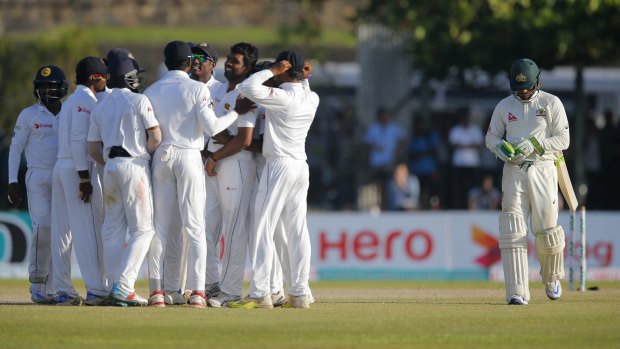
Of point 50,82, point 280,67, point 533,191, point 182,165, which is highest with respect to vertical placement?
point 280,67

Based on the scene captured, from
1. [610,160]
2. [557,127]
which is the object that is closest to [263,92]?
[557,127]

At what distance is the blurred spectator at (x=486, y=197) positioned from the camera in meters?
26.1

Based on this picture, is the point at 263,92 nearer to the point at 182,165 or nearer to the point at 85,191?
the point at 182,165

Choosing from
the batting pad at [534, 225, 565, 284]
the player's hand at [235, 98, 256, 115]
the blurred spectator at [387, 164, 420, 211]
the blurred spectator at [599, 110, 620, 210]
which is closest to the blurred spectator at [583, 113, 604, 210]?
the blurred spectator at [599, 110, 620, 210]

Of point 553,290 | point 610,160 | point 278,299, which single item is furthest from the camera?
point 610,160

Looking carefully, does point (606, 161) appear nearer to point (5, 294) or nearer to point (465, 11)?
point (465, 11)

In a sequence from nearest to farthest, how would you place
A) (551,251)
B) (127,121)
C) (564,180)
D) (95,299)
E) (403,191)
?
(127,121), (95,299), (551,251), (564,180), (403,191)

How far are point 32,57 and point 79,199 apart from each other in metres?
24.7

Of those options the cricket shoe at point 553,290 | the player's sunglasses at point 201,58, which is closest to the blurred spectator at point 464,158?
the cricket shoe at point 553,290

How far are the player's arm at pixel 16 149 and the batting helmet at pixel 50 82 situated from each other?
0.28 meters

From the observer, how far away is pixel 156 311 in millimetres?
13422

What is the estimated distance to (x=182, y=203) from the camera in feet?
45.9

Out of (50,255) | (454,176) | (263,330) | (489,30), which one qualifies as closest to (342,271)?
(454,176)

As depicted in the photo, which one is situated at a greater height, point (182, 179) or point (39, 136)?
point (39, 136)
